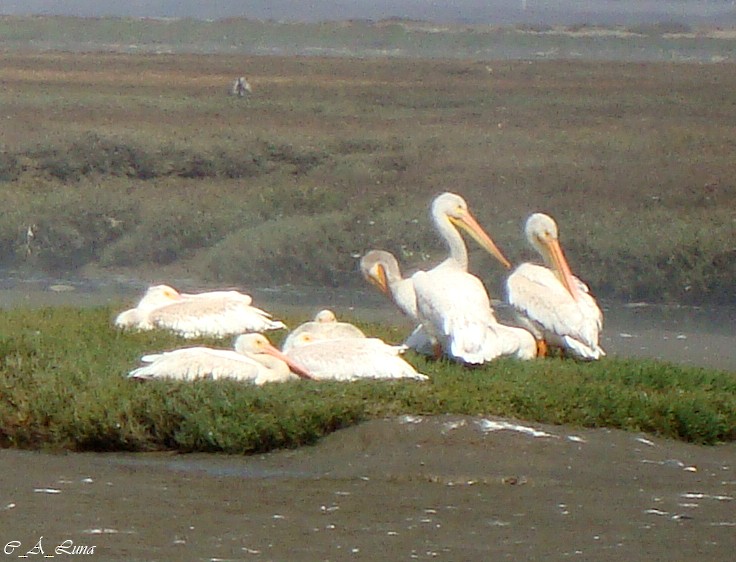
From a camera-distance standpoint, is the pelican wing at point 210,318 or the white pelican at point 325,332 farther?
the pelican wing at point 210,318

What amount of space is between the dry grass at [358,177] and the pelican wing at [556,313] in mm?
5230

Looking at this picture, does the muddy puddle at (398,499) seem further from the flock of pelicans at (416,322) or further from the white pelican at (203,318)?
the white pelican at (203,318)

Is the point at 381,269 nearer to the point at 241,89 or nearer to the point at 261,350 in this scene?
the point at 261,350

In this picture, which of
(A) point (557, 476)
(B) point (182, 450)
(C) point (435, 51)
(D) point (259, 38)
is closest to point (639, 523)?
(A) point (557, 476)

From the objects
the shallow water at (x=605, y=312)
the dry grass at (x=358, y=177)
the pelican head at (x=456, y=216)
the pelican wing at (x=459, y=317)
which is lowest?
the shallow water at (x=605, y=312)

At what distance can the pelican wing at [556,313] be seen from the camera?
26.8 ft

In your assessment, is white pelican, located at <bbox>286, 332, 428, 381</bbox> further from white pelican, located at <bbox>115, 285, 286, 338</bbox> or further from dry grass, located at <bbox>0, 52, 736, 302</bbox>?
dry grass, located at <bbox>0, 52, 736, 302</bbox>

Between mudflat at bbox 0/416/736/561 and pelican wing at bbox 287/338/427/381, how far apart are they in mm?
570

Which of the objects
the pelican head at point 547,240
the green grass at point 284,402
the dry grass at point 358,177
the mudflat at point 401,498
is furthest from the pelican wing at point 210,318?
the dry grass at point 358,177

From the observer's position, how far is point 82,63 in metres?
38.1

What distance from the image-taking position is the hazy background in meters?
88.2

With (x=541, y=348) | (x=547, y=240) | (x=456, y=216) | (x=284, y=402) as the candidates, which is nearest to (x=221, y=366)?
(x=284, y=402)

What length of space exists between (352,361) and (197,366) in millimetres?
742

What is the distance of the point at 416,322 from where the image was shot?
8492 millimetres
